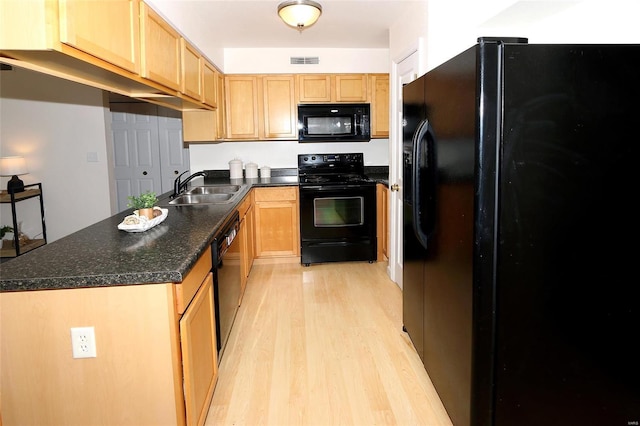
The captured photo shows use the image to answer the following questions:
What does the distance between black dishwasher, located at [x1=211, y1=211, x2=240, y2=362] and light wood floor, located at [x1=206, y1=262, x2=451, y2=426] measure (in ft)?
0.72

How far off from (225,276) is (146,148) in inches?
160

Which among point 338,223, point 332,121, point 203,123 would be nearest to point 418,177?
point 338,223

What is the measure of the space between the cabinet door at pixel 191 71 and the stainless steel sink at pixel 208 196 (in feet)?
2.51

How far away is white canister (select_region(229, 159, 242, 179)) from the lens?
4676mm

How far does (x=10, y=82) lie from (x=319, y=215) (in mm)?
4137

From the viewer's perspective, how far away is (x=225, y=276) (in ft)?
7.82

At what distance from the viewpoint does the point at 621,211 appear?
145 centimetres

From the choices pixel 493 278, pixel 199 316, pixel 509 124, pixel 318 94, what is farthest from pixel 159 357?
pixel 318 94

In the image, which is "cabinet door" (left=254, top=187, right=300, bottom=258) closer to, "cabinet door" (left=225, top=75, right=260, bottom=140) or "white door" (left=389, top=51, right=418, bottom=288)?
"cabinet door" (left=225, top=75, right=260, bottom=140)

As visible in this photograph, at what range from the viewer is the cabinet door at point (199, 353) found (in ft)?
5.03

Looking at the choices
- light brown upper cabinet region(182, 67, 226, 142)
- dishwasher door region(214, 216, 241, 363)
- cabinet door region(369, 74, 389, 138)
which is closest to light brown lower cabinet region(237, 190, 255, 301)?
dishwasher door region(214, 216, 241, 363)

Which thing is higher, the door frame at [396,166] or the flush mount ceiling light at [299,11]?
the flush mount ceiling light at [299,11]

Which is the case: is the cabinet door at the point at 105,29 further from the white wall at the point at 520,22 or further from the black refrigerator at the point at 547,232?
the white wall at the point at 520,22

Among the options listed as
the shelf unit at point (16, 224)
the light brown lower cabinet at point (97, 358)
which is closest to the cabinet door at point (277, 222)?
the shelf unit at point (16, 224)
